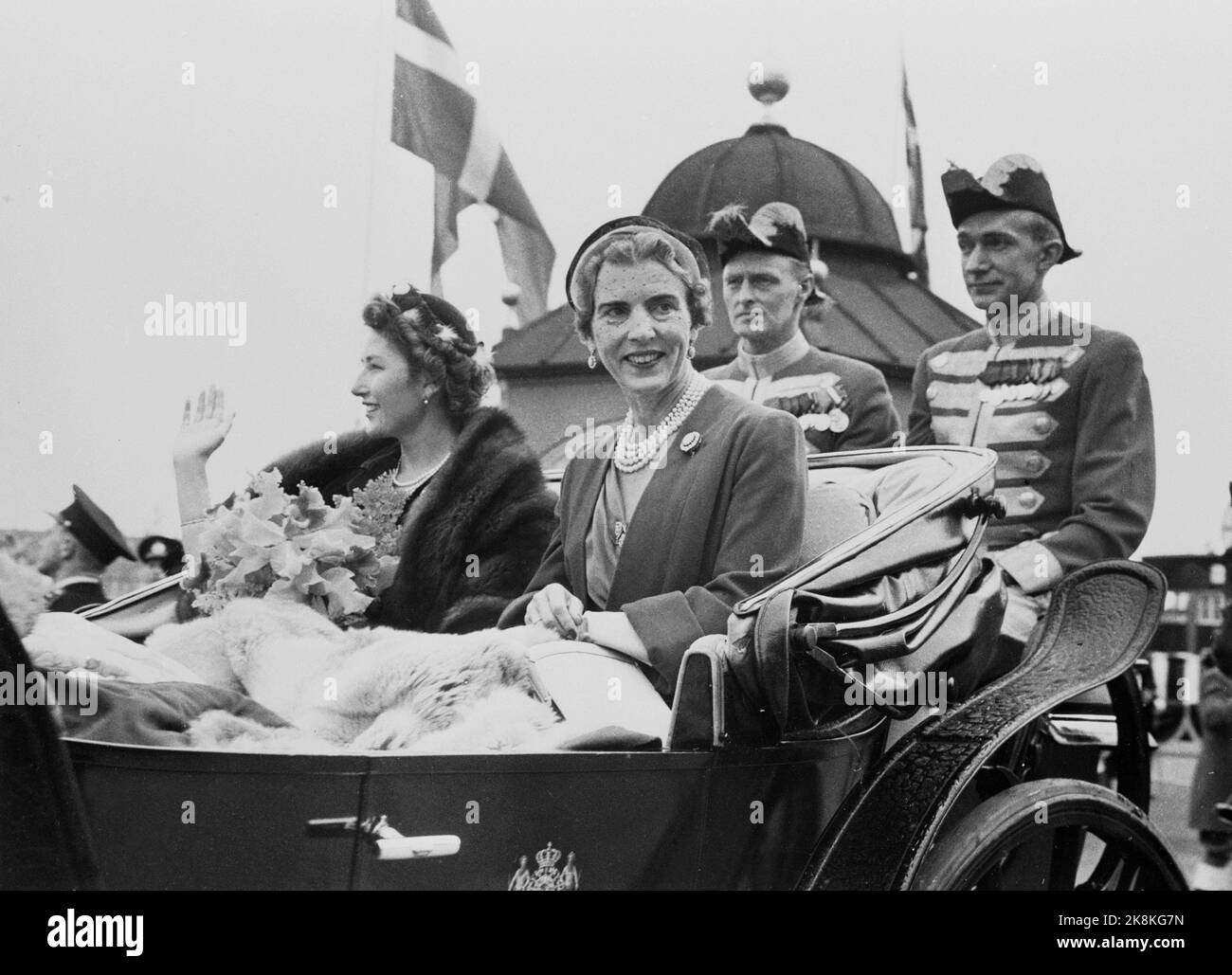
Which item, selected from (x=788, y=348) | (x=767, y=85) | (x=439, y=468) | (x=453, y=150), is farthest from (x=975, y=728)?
(x=453, y=150)

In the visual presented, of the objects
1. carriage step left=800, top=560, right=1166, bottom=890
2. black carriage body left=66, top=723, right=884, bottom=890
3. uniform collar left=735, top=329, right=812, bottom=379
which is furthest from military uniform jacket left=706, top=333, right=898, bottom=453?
black carriage body left=66, top=723, right=884, bottom=890

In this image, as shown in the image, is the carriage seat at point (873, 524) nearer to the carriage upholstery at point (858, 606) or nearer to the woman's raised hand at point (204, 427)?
the carriage upholstery at point (858, 606)

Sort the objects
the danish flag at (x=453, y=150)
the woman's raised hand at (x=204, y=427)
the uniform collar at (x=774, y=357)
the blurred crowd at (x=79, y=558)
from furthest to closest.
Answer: the uniform collar at (x=774, y=357)
the danish flag at (x=453, y=150)
the woman's raised hand at (x=204, y=427)
the blurred crowd at (x=79, y=558)

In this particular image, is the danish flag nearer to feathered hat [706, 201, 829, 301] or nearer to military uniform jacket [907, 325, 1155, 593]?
feathered hat [706, 201, 829, 301]

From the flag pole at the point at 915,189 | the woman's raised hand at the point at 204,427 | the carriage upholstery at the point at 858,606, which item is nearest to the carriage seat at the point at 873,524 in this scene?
the carriage upholstery at the point at 858,606

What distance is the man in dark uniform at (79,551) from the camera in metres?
2.43

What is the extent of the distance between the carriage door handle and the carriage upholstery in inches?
18.9

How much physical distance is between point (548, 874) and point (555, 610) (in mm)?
483

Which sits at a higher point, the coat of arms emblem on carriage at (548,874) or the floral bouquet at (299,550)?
the floral bouquet at (299,550)

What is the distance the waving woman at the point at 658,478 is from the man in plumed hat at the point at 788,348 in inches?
2.7

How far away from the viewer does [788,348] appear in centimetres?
288

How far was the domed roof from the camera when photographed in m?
2.74
